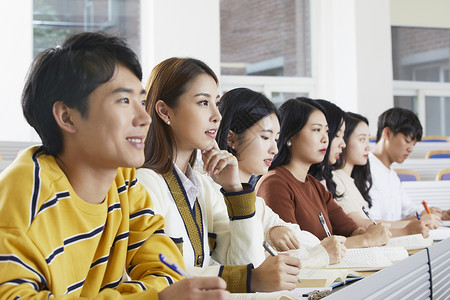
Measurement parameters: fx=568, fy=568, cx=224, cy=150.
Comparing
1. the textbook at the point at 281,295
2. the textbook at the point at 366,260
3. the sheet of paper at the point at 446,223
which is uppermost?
the textbook at the point at 281,295

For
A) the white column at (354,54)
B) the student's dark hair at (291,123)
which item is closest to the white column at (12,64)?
the white column at (354,54)

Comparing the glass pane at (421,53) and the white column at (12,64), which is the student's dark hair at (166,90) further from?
the glass pane at (421,53)

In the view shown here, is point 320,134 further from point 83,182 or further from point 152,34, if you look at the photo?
point 152,34

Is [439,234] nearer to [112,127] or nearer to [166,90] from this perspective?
[166,90]

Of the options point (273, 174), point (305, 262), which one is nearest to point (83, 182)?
point (305, 262)

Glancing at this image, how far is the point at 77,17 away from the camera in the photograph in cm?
716

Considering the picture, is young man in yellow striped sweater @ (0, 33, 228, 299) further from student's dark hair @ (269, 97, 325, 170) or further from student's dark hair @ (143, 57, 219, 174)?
student's dark hair @ (269, 97, 325, 170)

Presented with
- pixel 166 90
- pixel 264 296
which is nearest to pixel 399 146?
pixel 166 90

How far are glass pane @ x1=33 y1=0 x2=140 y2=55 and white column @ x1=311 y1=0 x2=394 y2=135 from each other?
2.73m

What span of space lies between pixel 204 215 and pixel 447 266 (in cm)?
91

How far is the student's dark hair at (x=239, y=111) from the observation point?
2061 millimetres

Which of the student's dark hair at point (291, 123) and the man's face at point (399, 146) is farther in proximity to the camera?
the man's face at point (399, 146)

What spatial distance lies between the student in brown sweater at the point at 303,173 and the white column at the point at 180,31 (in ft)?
14.9

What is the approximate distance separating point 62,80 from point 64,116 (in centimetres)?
7
